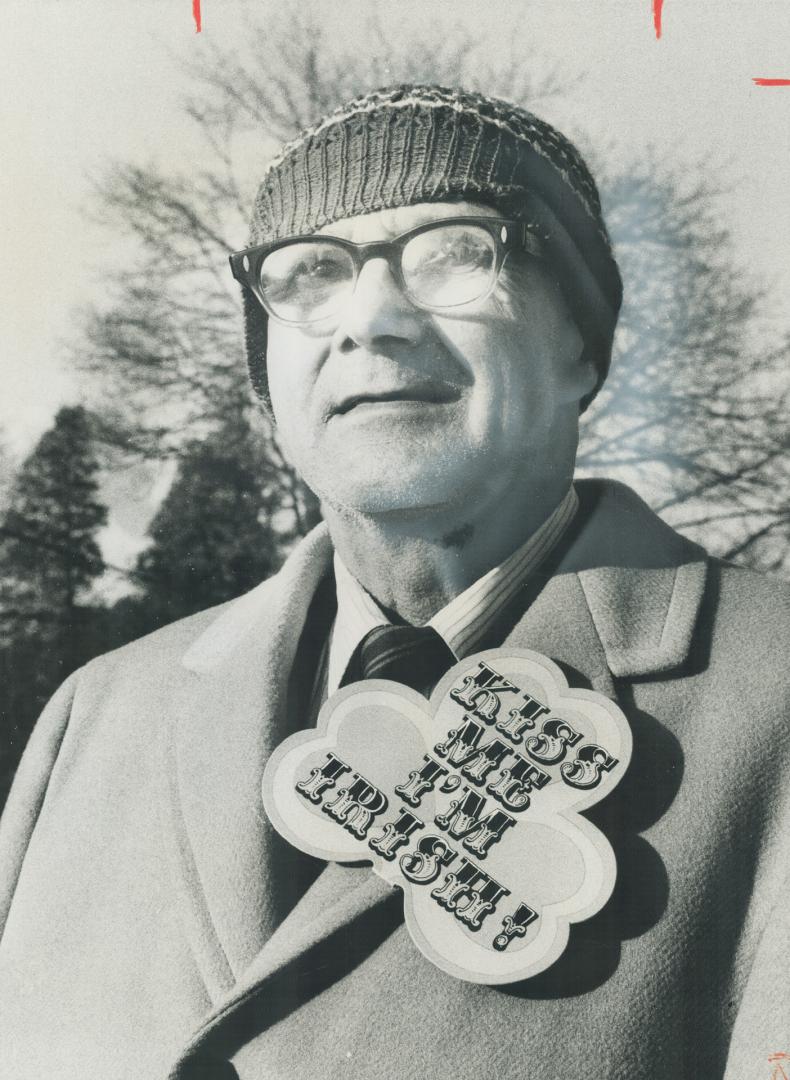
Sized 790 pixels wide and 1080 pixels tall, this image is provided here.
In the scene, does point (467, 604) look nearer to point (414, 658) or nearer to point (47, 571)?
point (414, 658)

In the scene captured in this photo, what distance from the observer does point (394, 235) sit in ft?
7.07

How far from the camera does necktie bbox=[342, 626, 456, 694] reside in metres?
2.16

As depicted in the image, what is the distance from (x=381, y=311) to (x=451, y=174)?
254 millimetres

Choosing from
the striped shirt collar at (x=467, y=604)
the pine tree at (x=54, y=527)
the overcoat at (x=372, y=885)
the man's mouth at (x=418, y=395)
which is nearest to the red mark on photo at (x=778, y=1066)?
the overcoat at (x=372, y=885)

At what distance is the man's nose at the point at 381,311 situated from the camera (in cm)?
215

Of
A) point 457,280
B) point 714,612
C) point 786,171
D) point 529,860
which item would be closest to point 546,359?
point 457,280

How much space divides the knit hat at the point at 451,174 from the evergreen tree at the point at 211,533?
48cm

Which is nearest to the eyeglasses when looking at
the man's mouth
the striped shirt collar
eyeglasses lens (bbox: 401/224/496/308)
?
eyeglasses lens (bbox: 401/224/496/308)

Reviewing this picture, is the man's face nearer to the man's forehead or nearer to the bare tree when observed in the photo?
the man's forehead

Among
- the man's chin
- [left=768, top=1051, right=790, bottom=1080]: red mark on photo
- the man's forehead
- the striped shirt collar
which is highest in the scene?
the man's forehead

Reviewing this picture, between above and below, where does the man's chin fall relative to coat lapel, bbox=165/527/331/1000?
above

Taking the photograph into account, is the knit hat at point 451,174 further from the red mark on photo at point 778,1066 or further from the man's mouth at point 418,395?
the red mark on photo at point 778,1066

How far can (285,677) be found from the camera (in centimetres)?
225

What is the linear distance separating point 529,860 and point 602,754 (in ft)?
0.65
